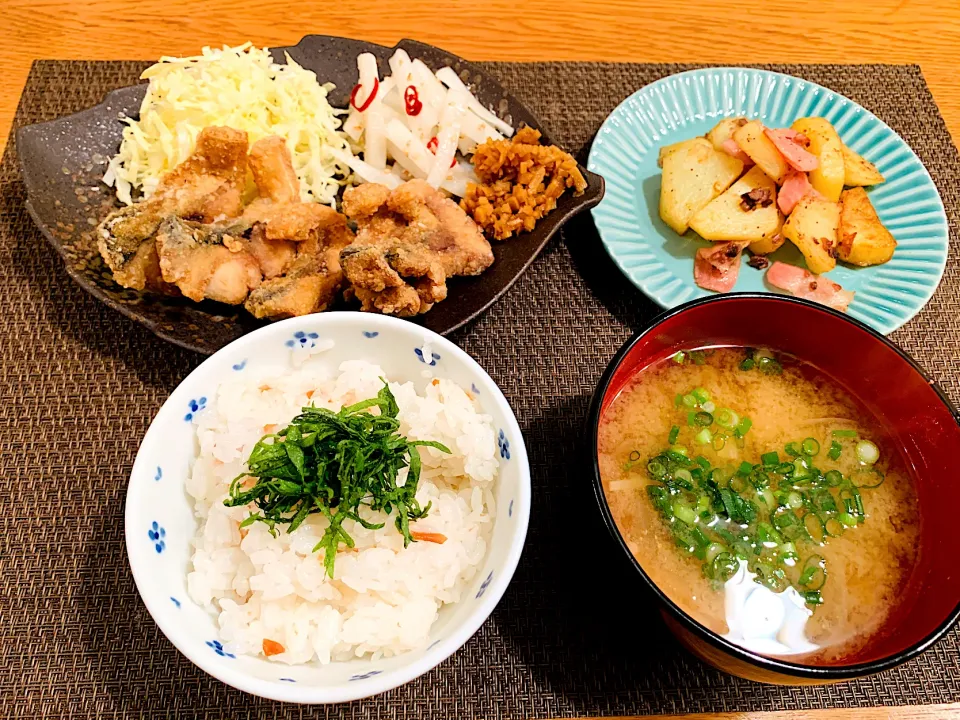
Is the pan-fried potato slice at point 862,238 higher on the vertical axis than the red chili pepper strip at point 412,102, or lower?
higher

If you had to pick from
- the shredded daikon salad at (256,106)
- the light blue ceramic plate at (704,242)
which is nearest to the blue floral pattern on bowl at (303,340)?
the shredded daikon salad at (256,106)

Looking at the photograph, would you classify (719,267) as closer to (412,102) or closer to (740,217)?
(740,217)

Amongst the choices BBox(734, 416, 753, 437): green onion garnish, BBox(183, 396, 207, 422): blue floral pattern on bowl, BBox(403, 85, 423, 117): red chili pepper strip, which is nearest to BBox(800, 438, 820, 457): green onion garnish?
BBox(734, 416, 753, 437): green onion garnish

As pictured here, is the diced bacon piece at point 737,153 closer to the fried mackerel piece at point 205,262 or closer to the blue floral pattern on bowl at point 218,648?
the fried mackerel piece at point 205,262

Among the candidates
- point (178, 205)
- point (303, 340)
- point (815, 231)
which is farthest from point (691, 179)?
point (178, 205)

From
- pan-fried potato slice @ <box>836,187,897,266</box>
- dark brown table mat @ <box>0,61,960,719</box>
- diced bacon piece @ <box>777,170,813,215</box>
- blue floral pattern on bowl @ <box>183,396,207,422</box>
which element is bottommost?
dark brown table mat @ <box>0,61,960,719</box>

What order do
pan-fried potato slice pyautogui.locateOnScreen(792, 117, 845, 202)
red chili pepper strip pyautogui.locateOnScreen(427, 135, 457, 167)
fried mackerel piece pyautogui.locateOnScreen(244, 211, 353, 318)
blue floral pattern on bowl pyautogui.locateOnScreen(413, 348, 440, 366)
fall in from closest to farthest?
1. blue floral pattern on bowl pyautogui.locateOnScreen(413, 348, 440, 366)
2. fried mackerel piece pyautogui.locateOnScreen(244, 211, 353, 318)
3. pan-fried potato slice pyautogui.locateOnScreen(792, 117, 845, 202)
4. red chili pepper strip pyautogui.locateOnScreen(427, 135, 457, 167)

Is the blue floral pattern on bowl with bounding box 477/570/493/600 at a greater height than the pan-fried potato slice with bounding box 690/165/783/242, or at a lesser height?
→ lesser

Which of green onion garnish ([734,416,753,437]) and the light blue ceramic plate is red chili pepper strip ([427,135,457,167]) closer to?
the light blue ceramic plate
